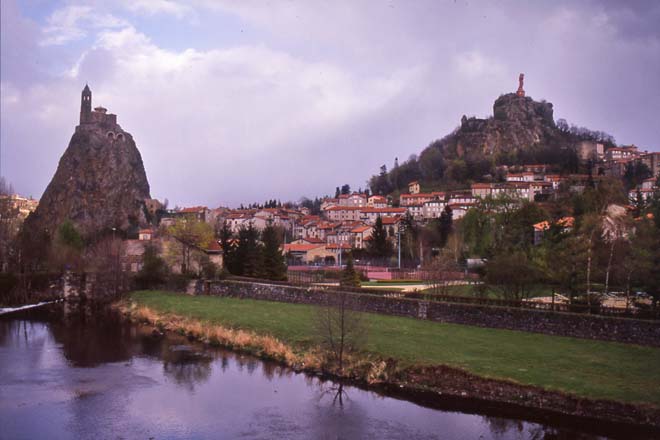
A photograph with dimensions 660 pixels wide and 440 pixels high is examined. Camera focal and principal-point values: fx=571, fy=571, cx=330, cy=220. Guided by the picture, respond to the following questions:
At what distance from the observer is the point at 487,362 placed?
2039 cm

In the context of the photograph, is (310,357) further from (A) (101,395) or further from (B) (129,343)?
A: (B) (129,343)

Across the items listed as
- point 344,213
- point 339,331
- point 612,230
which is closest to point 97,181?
point 344,213

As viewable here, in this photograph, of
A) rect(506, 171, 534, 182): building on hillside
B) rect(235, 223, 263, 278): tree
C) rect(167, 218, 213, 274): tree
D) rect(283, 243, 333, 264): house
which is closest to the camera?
rect(235, 223, 263, 278): tree

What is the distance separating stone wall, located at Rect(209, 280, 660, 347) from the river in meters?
7.04

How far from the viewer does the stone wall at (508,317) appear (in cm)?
2194

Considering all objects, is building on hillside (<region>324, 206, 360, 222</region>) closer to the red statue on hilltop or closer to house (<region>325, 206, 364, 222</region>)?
house (<region>325, 206, 364, 222</region>)

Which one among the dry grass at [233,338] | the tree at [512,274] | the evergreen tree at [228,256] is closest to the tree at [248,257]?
the evergreen tree at [228,256]

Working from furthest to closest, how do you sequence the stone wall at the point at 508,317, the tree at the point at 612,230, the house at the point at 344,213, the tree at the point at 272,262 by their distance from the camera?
1. the house at the point at 344,213
2. the tree at the point at 272,262
3. the tree at the point at 612,230
4. the stone wall at the point at 508,317

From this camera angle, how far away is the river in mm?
16062

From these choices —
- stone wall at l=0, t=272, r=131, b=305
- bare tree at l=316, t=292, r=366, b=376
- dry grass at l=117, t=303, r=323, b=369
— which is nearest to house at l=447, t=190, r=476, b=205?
stone wall at l=0, t=272, r=131, b=305

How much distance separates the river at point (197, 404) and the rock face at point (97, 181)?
121208 millimetres

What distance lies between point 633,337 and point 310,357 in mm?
12514

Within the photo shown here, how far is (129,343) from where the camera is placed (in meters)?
29.5

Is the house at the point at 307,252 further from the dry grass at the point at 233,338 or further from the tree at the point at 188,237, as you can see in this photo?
the dry grass at the point at 233,338
